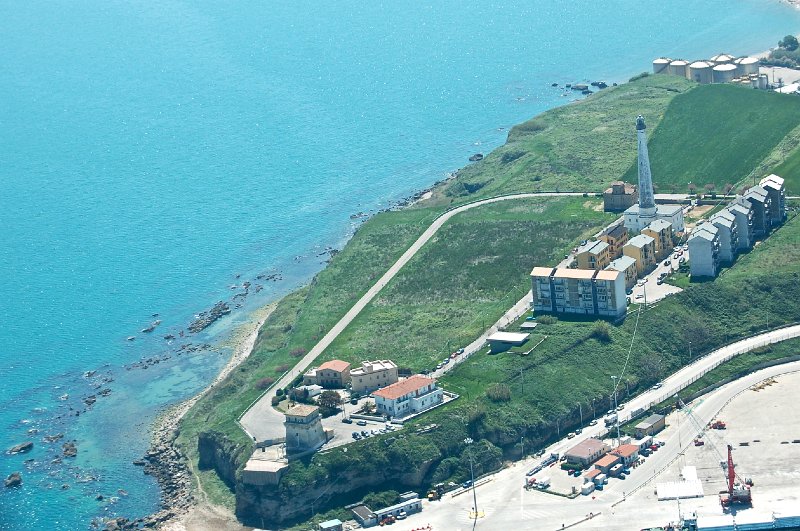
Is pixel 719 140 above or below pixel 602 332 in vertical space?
above

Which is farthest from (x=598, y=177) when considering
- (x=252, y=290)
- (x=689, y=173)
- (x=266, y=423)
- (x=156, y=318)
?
(x=266, y=423)

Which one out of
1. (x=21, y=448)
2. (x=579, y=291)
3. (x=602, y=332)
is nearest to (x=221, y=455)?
(x=21, y=448)

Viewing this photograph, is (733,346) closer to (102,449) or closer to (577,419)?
(577,419)

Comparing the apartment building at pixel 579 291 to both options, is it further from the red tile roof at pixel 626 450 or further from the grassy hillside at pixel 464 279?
the red tile roof at pixel 626 450

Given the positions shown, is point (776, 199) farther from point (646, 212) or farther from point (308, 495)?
point (308, 495)

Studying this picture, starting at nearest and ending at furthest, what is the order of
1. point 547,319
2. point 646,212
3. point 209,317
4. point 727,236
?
point 547,319 < point 727,236 < point 646,212 < point 209,317

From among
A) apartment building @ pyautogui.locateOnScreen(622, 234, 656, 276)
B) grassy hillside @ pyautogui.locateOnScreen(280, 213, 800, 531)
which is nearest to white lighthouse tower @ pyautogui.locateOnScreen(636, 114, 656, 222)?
apartment building @ pyautogui.locateOnScreen(622, 234, 656, 276)
